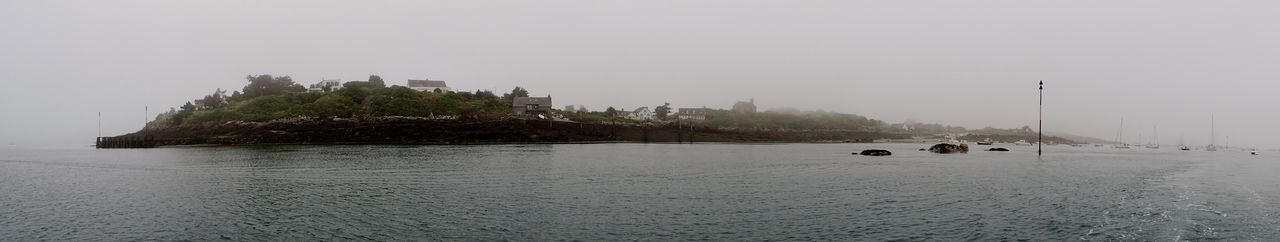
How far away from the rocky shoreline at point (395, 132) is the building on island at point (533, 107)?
13347 millimetres

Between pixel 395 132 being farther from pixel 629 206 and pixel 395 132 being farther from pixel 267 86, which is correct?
pixel 629 206

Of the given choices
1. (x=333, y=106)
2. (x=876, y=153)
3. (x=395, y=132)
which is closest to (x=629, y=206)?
(x=876, y=153)

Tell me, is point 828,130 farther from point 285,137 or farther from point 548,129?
point 285,137

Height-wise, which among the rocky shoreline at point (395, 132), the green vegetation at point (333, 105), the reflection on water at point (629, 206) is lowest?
the reflection on water at point (629, 206)

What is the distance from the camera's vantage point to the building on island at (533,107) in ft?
505

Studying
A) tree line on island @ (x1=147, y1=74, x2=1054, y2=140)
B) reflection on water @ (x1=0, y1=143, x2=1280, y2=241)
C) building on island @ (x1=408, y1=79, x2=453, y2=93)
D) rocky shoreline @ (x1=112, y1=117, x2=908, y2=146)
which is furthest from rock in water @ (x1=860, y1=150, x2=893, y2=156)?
building on island @ (x1=408, y1=79, x2=453, y2=93)

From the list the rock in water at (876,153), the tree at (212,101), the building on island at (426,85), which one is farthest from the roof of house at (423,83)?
the rock in water at (876,153)

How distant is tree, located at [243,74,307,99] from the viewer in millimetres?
165875

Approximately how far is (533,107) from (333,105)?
45699mm

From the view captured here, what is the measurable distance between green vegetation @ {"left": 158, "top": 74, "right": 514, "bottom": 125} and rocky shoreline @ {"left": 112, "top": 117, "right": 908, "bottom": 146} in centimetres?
422

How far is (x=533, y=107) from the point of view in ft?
518

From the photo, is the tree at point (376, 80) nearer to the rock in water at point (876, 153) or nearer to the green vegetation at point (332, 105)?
the green vegetation at point (332, 105)

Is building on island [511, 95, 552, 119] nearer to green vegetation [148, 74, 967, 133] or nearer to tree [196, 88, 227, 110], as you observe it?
green vegetation [148, 74, 967, 133]

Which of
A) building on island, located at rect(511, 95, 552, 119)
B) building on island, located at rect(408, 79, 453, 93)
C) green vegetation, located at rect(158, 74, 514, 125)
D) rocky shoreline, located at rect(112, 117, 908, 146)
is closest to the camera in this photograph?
rocky shoreline, located at rect(112, 117, 908, 146)
